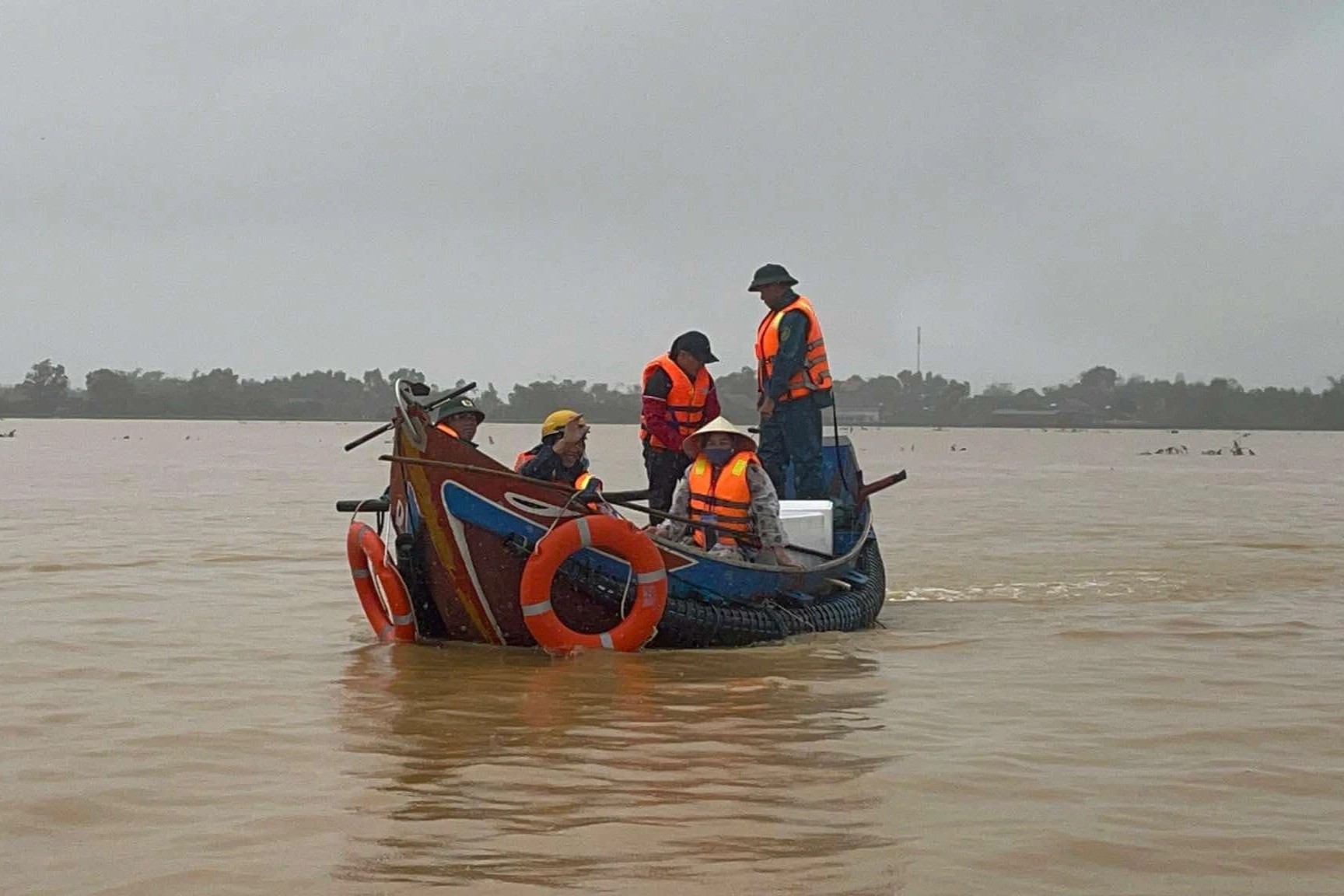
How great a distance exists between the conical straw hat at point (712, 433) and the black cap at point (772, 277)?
5.14ft

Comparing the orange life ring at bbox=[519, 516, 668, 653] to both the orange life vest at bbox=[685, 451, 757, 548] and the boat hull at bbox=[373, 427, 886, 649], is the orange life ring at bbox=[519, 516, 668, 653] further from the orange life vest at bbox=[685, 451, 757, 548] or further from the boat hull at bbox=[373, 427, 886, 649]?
the orange life vest at bbox=[685, 451, 757, 548]

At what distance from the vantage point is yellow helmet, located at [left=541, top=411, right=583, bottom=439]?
35.4ft

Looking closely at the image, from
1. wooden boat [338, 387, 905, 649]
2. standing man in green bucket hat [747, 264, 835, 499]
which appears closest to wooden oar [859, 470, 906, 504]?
standing man in green bucket hat [747, 264, 835, 499]

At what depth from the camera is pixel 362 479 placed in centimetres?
3725

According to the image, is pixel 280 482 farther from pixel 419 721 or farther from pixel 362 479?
pixel 419 721

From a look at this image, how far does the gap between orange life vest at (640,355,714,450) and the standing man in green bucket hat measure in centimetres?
75

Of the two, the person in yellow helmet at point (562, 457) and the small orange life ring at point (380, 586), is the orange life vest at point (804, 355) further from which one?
the small orange life ring at point (380, 586)

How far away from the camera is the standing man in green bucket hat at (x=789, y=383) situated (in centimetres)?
1165

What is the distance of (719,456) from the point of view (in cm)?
1036

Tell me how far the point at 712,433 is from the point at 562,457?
1013 millimetres

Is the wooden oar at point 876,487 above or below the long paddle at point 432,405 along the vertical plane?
below

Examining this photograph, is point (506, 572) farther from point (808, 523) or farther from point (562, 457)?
point (808, 523)

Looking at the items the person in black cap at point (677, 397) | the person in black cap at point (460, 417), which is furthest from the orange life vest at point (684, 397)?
the person in black cap at point (460, 417)

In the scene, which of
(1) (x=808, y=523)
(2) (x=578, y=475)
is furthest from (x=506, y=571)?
(1) (x=808, y=523)
